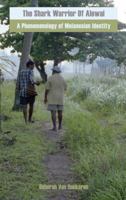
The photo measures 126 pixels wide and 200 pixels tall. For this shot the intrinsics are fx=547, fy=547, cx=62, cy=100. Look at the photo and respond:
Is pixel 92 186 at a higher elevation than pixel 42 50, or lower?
higher

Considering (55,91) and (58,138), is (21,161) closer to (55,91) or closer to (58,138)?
(58,138)

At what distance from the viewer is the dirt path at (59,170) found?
7.47 m

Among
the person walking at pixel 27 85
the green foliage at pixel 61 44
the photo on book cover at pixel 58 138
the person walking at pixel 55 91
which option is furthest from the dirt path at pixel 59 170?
the green foliage at pixel 61 44

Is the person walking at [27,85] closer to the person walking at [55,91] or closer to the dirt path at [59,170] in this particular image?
the person walking at [55,91]

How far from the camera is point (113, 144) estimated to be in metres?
9.85

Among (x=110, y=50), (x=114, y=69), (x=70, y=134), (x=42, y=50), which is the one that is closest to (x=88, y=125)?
(x=70, y=134)

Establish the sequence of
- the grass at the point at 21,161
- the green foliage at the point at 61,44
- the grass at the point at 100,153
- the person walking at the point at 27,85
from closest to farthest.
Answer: the grass at the point at 100,153 → the grass at the point at 21,161 → the person walking at the point at 27,85 → the green foliage at the point at 61,44

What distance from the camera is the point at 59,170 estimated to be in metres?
8.70

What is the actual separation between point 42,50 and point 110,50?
3.92 meters

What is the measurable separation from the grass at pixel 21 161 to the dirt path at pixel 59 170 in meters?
0.12

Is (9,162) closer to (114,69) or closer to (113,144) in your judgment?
(113,144)

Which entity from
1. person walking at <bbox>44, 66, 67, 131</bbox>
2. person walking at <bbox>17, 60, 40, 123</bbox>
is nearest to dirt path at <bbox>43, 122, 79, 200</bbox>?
person walking at <bbox>44, 66, 67, 131</bbox>

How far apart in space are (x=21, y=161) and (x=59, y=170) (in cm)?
69

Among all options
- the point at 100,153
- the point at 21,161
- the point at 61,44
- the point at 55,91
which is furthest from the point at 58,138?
the point at 61,44
